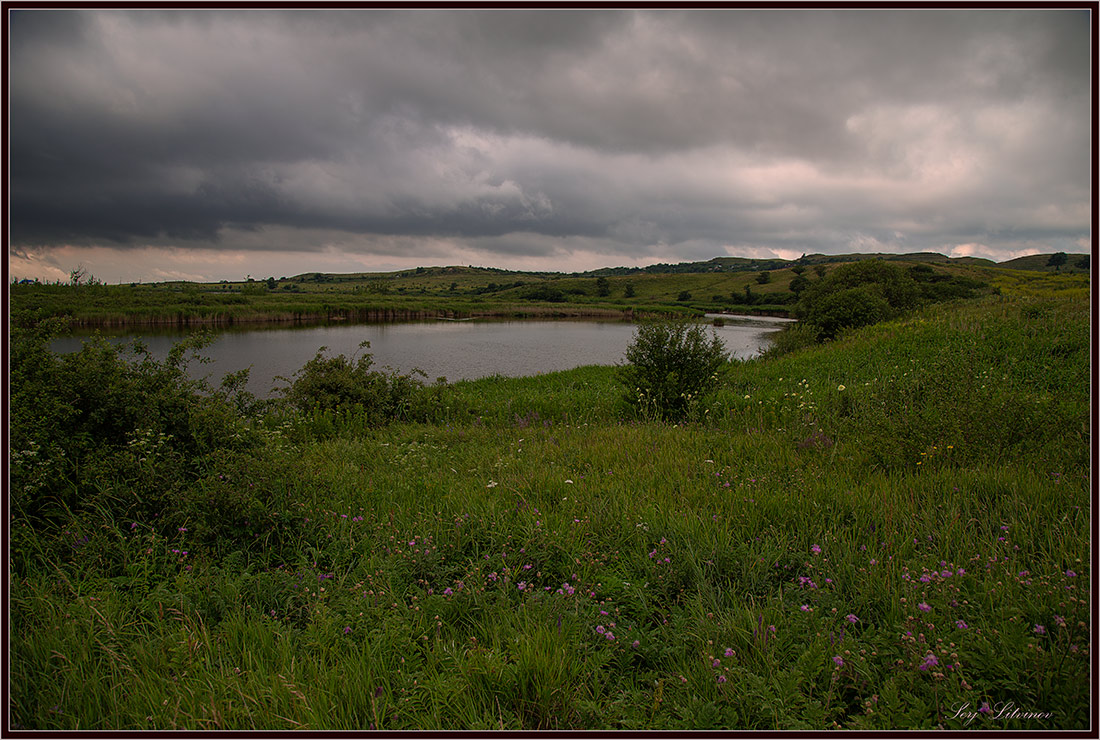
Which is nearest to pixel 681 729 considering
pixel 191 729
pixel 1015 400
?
pixel 191 729

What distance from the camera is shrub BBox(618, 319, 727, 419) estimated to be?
389 inches

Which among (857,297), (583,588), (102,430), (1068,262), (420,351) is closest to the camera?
(583,588)

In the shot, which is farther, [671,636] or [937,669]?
[671,636]

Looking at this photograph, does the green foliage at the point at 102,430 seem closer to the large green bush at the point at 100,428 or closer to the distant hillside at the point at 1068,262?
the large green bush at the point at 100,428

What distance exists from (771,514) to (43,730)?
4044 mm

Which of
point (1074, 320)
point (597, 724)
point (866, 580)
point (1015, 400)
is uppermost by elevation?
point (1074, 320)

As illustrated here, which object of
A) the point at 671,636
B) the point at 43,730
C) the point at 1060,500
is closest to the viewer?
the point at 43,730

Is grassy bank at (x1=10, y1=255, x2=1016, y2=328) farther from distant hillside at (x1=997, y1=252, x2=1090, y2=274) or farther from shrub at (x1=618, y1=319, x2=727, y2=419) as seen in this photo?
shrub at (x1=618, y1=319, x2=727, y2=419)

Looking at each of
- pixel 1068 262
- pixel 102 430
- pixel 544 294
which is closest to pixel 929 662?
pixel 102 430

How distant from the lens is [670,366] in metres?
10.2

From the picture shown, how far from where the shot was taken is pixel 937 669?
2004 millimetres

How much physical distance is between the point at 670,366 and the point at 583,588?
25.6 feet

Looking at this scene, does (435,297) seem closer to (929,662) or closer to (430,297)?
(430,297)

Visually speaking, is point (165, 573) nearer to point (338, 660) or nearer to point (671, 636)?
point (338, 660)
